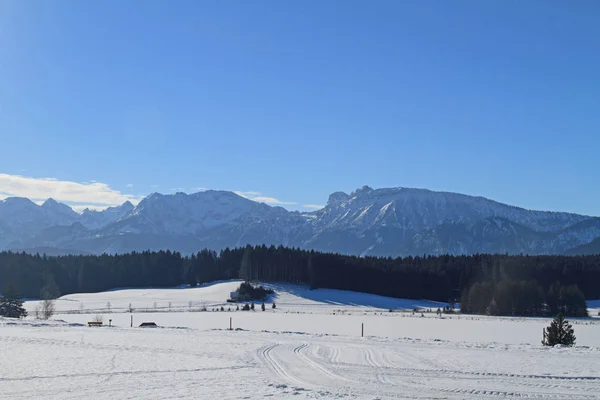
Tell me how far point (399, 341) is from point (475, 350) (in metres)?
4.98

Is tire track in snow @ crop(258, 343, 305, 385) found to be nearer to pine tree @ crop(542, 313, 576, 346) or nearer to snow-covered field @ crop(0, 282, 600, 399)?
snow-covered field @ crop(0, 282, 600, 399)

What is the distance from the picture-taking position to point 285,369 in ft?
67.4

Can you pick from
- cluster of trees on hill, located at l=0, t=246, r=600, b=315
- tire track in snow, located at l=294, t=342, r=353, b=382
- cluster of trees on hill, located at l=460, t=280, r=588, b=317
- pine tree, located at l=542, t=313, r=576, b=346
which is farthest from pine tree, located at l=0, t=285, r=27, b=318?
cluster of trees on hill, located at l=0, t=246, r=600, b=315

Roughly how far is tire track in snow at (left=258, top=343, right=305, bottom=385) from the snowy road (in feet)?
0.12

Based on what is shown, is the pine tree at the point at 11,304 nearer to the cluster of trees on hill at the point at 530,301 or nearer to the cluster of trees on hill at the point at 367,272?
the cluster of trees on hill at the point at 530,301

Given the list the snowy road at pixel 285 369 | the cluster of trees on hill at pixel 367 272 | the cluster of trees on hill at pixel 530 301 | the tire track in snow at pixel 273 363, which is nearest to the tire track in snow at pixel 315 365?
the snowy road at pixel 285 369

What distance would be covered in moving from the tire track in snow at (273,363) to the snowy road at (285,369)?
0.12 ft

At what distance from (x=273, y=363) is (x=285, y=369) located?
1.57 metres

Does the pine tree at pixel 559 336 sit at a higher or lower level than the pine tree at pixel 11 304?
higher

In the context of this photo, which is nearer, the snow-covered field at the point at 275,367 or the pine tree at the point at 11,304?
the snow-covered field at the point at 275,367

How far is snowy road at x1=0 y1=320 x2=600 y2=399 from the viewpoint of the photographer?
16.6 meters

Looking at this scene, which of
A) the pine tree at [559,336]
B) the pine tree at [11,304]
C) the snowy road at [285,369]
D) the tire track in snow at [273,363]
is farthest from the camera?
the pine tree at [11,304]

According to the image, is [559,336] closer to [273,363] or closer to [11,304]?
[273,363]

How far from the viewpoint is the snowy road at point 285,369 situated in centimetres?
1656
